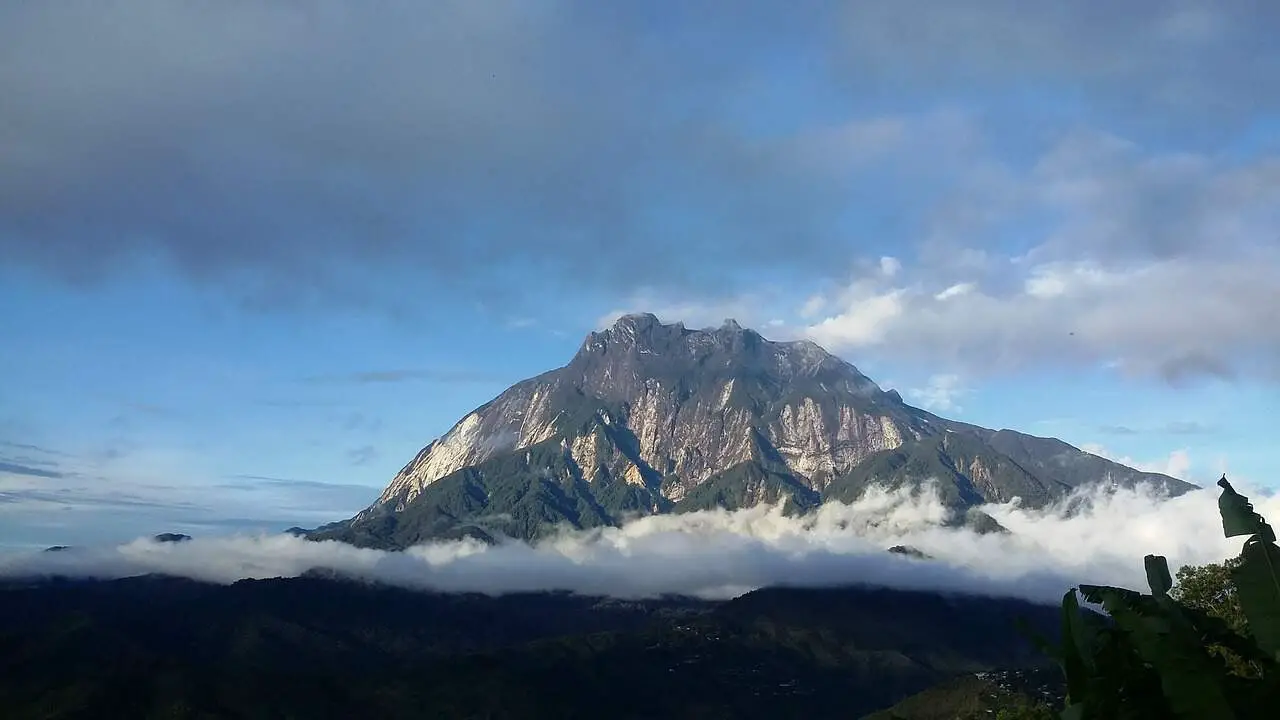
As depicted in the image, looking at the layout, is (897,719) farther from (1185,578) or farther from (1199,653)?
(1185,578)

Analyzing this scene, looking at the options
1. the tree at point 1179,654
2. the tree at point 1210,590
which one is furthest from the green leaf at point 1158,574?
the tree at point 1210,590

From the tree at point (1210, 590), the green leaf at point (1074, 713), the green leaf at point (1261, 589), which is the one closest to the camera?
the green leaf at point (1074, 713)

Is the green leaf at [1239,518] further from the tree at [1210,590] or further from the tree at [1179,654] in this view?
the tree at [1210,590]

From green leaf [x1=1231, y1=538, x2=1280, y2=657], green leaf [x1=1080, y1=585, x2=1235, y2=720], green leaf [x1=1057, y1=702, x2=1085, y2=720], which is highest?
green leaf [x1=1231, y1=538, x2=1280, y2=657]

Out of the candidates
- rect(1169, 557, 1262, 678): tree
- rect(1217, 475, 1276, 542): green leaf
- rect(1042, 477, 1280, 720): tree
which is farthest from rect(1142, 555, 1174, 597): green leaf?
rect(1169, 557, 1262, 678): tree

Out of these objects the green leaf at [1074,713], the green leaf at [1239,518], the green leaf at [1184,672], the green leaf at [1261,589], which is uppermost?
the green leaf at [1239,518]

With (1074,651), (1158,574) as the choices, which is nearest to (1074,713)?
(1074,651)

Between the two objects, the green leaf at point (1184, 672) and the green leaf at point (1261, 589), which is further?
the green leaf at point (1261, 589)

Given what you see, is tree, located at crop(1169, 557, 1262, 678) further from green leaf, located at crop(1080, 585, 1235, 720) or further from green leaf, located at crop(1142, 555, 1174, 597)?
green leaf, located at crop(1080, 585, 1235, 720)
